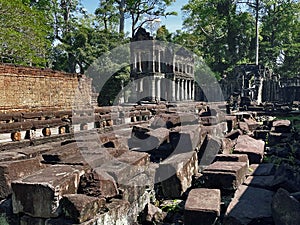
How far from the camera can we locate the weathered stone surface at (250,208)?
2865 mm

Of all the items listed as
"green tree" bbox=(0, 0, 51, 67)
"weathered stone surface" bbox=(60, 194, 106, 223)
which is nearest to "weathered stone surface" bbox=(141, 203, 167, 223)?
"weathered stone surface" bbox=(60, 194, 106, 223)

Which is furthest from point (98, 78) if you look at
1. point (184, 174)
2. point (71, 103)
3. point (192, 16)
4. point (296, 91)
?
point (184, 174)

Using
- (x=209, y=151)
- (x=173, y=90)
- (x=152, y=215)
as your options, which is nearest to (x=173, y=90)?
(x=173, y=90)

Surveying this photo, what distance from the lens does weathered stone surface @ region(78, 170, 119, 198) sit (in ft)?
9.51

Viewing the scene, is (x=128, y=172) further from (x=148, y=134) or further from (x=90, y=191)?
(x=148, y=134)

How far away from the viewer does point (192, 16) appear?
39.0 metres

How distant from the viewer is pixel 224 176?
3848mm

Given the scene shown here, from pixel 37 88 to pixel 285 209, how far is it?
47.1 ft

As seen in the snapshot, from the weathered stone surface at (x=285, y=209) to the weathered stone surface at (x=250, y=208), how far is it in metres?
0.12

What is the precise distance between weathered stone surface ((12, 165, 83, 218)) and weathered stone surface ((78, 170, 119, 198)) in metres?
0.12

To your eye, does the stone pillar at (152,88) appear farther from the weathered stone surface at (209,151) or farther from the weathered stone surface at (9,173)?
the weathered stone surface at (9,173)

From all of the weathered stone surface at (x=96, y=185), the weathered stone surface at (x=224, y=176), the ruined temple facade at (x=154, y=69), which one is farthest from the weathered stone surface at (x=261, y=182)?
the ruined temple facade at (x=154, y=69)

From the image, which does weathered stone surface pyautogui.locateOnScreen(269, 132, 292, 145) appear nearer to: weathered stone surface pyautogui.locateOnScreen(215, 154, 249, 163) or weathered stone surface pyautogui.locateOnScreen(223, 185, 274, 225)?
weathered stone surface pyautogui.locateOnScreen(215, 154, 249, 163)

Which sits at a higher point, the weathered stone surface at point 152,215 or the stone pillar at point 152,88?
the stone pillar at point 152,88
